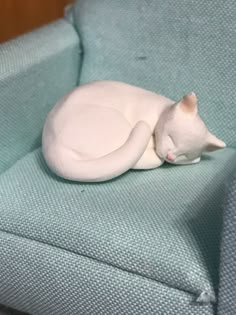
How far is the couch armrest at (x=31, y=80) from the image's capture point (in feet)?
4.56

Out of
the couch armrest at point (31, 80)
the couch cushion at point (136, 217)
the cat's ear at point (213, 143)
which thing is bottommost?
the couch cushion at point (136, 217)

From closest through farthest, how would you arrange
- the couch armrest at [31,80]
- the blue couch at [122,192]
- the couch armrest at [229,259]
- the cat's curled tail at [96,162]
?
the couch armrest at [229,259] → the blue couch at [122,192] → the cat's curled tail at [96,162] → the couch armrest at [31,80]

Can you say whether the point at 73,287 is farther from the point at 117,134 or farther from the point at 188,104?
the point at 188,104

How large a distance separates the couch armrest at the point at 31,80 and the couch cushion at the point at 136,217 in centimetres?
12

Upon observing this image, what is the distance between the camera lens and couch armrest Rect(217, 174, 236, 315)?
0.96 meters

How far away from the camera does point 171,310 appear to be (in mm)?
1058

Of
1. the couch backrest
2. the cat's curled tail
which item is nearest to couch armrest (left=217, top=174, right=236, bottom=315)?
the cat's curled tail

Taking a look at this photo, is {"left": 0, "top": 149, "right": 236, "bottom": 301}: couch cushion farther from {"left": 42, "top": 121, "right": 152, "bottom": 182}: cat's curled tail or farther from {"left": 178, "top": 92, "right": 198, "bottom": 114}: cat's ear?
{"left": 178, "top": 92, "right": 198, "bottom": 114}: cat's ear

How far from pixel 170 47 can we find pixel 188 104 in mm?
280

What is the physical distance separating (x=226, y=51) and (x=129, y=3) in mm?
301

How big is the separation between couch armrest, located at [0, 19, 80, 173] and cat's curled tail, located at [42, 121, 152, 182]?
→ 0.62ft

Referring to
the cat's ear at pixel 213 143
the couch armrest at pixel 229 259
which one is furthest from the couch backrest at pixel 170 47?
the couch armrest at pixel 229 259

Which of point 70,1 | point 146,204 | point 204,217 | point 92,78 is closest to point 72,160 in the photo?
point 146,204

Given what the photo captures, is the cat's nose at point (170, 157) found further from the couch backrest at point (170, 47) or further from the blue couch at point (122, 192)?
the couch backrest at point (170, 47)
